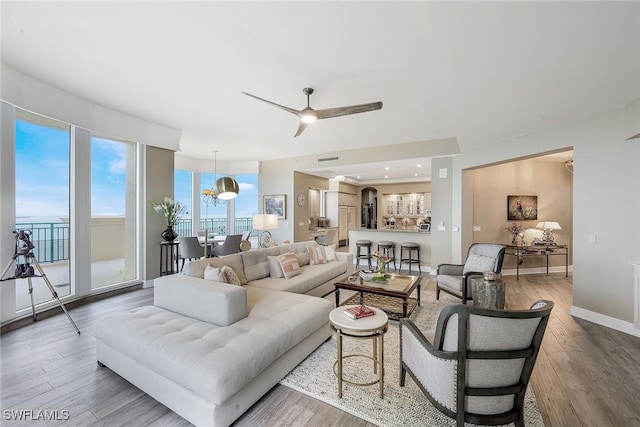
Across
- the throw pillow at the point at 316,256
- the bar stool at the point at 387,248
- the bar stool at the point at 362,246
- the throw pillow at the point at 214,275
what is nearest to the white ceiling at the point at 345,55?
the throw pillow at the point at 214,275

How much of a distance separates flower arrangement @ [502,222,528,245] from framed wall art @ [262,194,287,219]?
227 inches

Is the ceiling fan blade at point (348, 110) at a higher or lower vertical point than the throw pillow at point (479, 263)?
higher

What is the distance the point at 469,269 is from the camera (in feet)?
13.1

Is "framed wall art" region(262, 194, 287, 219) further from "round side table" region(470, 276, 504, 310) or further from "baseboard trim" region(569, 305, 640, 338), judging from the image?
"baseboard trim" region(569, 305, 640, 338)

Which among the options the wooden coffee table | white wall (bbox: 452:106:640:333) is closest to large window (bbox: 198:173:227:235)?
the wooden coffee table

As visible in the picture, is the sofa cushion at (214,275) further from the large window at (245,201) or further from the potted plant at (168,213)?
the large window at (245,201)

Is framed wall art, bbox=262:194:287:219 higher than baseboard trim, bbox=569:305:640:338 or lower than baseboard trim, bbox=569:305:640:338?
higher

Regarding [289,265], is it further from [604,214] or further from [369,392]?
[604,214]

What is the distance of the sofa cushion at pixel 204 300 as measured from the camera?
2271 mm

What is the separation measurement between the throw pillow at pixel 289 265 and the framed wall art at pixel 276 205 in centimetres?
396

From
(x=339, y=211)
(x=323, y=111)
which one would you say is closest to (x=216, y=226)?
(x=339, y=211)

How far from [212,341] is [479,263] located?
3719 millimetres

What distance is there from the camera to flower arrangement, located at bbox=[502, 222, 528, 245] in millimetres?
5922

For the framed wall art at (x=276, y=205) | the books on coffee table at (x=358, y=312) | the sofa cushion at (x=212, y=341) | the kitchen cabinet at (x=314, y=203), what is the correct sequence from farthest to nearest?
the kitchen cabinet at (x=314, y=203), the framed wall art at (x=276, y=205), the books on coffee table at (x=358, y=312), the sofa cushion at (x=212, y=341)
